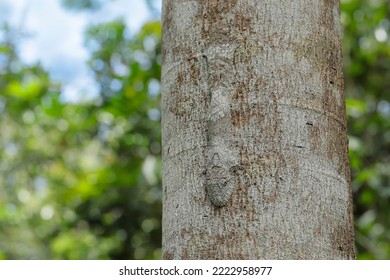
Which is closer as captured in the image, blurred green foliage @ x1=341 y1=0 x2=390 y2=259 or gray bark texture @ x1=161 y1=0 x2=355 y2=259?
gray bark texture @ x1=161 y1=0 x2=355 y2=259

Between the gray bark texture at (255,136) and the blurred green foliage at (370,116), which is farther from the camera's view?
the blurred green foliage at (370,116)

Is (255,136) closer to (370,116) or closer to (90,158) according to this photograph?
Answer: (370,116)

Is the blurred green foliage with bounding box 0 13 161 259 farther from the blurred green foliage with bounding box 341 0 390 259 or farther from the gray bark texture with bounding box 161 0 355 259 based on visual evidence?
the gray bark texture with bounding box 161 0 355 259

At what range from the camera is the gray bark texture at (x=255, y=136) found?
39.8 inches

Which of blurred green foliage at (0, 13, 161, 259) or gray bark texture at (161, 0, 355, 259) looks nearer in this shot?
gray bark texture at (161, 0, 355, 259)

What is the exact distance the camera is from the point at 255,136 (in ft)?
3.40

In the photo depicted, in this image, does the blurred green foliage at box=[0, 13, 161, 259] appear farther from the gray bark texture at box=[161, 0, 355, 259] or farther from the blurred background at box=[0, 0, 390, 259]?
the gray bark texture at box=[161, 0, 355, 259]

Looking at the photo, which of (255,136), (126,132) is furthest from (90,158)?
(255,136)

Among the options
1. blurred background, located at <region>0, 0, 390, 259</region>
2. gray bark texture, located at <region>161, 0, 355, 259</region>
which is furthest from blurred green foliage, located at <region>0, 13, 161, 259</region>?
gray bark texture, located at <region>161, 0, 355, 259</region>

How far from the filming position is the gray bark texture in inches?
39.8

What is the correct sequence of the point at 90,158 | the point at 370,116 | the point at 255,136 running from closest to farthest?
the point at 255,136
the point at 370,116
the point at 90,158

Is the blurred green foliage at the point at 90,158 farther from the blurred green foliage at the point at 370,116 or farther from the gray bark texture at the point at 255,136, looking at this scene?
the gray bark texture at the point at 255,136

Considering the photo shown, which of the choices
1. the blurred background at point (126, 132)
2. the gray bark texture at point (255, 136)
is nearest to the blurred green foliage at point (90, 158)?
the blurred background at point (126, 132)

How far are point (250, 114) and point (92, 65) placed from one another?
3.45 m
